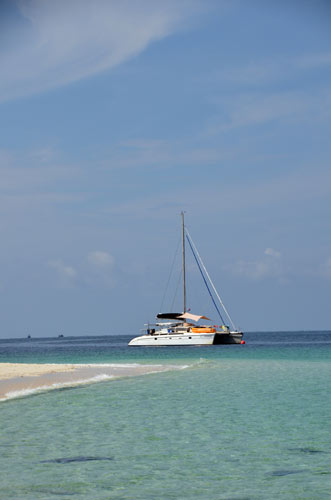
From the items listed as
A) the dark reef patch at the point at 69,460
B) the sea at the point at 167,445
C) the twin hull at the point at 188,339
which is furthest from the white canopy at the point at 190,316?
the dark reef patch at the point at 69,460

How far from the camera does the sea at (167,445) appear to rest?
442 inches

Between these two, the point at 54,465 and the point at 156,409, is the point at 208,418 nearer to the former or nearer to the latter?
the point at 156,409

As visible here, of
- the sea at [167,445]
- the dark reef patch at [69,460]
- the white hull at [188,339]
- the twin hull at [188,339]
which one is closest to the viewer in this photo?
the sea at [167,445]

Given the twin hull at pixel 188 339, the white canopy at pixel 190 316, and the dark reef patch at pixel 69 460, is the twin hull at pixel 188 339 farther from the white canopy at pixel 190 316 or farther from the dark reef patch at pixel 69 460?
the dark reef patch at pixel 69 460

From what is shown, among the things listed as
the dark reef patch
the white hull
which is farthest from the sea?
the white hull

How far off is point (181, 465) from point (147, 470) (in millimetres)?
835

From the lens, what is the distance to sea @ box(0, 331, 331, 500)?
11.2 m

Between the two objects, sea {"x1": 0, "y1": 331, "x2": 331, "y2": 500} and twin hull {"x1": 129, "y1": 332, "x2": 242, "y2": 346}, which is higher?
twin hull {"x1": 129, "y1": 332, "x2": 242, "y2": 346}

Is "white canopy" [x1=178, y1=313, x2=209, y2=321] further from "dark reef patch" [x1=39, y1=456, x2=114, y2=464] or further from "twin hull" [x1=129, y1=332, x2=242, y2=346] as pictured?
"dark reef patch" [x1=39, y1=456, x2=114, y2=464]

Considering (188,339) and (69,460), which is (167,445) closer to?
(69,460)

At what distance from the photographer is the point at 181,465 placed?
13047mm

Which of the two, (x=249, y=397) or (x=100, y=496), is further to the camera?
(x=249, y=397)

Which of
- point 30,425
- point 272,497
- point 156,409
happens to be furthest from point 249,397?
point 272,497

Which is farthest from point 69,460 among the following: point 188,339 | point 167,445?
point 188,339
